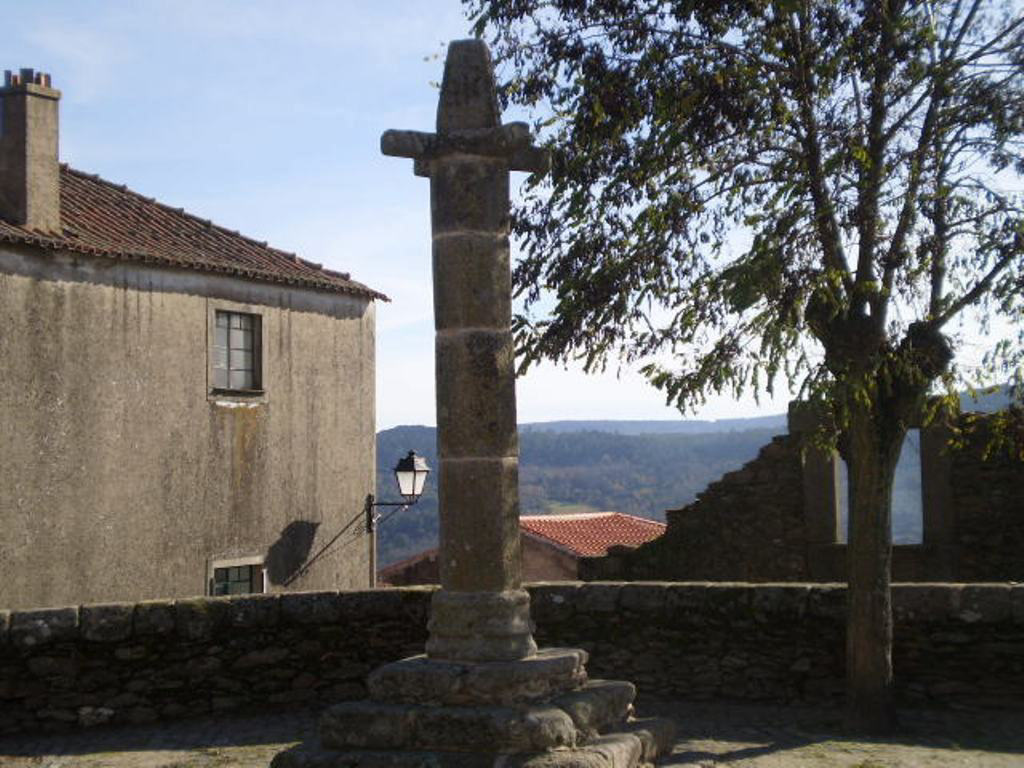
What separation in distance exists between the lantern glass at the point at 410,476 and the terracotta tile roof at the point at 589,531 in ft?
29.5

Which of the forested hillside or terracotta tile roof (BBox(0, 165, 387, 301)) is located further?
the forested hillside

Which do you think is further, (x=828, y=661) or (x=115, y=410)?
(x=115, y=410)

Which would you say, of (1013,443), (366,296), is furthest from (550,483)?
(1013,443)

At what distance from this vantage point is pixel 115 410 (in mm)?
15188

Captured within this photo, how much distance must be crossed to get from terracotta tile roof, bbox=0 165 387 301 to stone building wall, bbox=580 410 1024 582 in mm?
6437

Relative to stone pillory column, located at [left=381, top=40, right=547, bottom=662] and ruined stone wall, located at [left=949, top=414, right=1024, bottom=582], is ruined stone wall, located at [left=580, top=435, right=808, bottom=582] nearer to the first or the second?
ruined stone wall, located at [left=949, top=414, right=1024, bottom=582]

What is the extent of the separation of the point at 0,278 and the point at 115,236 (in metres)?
2.09

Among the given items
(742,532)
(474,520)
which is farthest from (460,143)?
(742,532)

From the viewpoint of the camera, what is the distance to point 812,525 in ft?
44.3

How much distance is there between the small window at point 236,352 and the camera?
1683 centimetres

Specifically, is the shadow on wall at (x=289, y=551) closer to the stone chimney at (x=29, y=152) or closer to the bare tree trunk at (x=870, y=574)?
the stone chimney at (x=29, y=152)

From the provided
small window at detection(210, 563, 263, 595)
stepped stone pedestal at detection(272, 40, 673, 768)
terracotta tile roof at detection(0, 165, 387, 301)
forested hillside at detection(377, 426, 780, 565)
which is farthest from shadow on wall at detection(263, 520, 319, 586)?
forested hillside at detection(377, 426, 780, 565)

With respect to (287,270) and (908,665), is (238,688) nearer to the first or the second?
(908,665)

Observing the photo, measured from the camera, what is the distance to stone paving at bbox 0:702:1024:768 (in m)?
7.26
